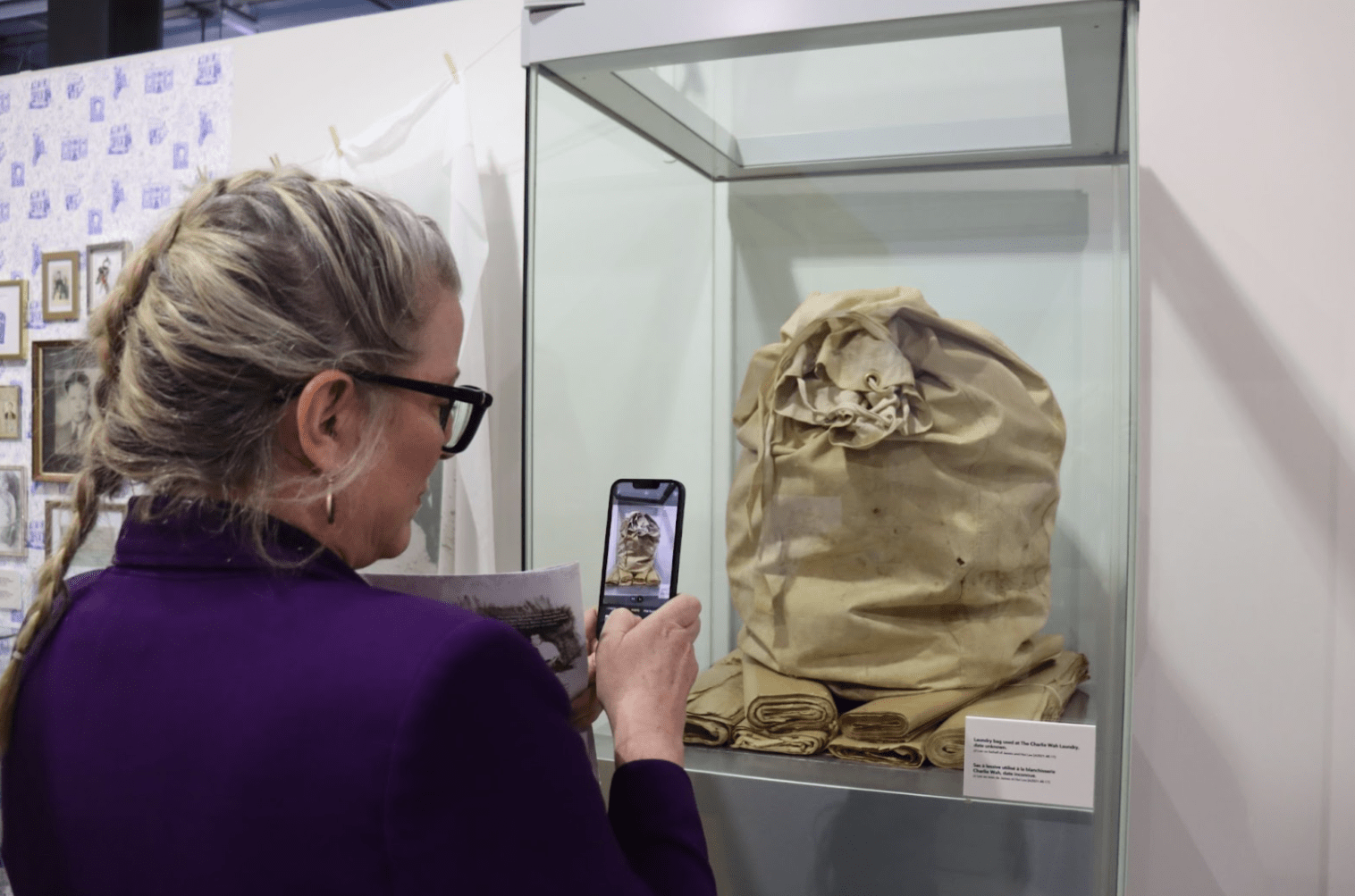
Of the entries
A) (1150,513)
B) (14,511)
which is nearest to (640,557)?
(1150,513)

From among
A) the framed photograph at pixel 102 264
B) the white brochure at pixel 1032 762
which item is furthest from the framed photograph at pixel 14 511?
the white brochure at pixel 1032 762

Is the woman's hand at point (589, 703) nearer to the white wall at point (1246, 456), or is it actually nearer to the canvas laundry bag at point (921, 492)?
the canvas laundry bag at point (921, 492)

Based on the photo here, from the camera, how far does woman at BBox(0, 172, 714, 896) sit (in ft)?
1.81

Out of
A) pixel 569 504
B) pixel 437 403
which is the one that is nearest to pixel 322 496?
pixel 437 403

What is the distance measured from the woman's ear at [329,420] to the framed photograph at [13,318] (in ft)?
5.85

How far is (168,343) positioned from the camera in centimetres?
65

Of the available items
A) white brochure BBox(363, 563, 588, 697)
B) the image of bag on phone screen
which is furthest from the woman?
the image of bag on phone screen

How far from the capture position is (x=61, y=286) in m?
2.09

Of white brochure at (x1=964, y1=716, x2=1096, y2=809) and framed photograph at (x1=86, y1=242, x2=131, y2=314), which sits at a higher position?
framed photograph at (x1=86, y1=242, x2=131, y2=314)

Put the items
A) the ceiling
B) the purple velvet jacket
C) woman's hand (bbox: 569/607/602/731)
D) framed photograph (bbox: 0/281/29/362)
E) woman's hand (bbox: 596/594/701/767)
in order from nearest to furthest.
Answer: the purple velvet jacket → woman's hand (bbox: 596/594/701/767) → woman's hand (bbox: 569/607/602/731) → the ceiling → framed photograph (bbox: 0/281/29/362)

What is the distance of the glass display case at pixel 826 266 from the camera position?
987mm

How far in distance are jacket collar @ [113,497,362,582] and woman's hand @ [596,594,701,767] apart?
24 centimetres

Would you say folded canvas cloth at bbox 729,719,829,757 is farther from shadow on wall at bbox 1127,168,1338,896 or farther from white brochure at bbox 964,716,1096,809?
shadow on wall at bbox 1127,168,1338,896

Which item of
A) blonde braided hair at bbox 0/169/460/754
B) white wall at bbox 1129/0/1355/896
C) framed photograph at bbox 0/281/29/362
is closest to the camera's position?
blonde braided hair at bbox 0/169/460/754
